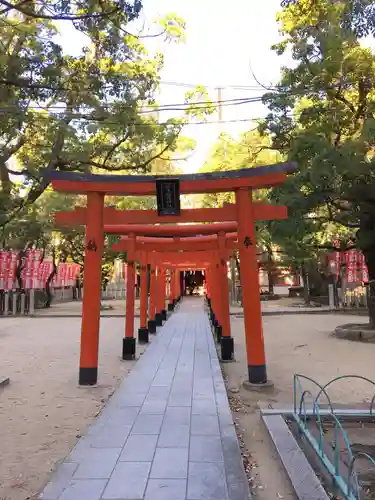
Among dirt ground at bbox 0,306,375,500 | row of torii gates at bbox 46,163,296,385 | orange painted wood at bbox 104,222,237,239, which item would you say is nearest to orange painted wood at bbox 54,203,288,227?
row of torii gates at bbox 46,163,296,385

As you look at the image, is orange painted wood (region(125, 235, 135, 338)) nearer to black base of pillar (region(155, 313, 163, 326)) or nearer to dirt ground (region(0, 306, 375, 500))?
dirt ground (region(0, 306, 375, 500))

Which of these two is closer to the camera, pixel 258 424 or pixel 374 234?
pixel 258 424

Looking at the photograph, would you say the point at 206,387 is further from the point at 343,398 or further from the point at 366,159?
the point at 366,159

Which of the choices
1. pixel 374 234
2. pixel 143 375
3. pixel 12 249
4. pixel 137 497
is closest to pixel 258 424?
pixel 137 497

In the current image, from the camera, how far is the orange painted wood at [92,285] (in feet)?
22.1

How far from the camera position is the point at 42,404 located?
5.97m

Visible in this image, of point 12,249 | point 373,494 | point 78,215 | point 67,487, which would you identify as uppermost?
point 12,249

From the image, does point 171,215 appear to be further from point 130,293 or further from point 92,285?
point 130,293

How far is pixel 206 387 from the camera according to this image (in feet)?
21.5

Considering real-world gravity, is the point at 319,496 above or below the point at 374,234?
below

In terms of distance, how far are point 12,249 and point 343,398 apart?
70.3ft

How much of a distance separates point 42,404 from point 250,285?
141 inches

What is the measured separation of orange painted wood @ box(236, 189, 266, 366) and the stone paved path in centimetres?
80

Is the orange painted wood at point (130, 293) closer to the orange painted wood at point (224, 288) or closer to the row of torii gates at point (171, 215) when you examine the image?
the orange painted wood at point (224, 288)
